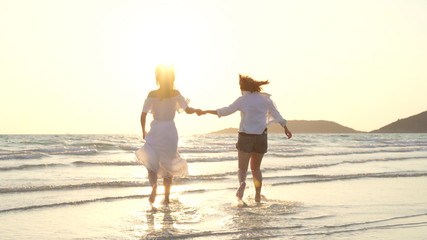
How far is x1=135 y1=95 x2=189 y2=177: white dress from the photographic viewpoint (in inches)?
279

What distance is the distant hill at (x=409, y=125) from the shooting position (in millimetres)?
183125

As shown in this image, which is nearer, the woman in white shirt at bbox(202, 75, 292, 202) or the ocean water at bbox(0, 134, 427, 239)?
the ocean water at bbox(0, 134, 427, 239)

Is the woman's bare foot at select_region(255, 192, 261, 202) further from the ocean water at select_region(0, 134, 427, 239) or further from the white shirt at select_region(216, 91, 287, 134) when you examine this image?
the white shirt at select_region(216, 91, 287, 134)

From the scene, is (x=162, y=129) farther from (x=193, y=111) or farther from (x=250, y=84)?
(x=250, y=84)

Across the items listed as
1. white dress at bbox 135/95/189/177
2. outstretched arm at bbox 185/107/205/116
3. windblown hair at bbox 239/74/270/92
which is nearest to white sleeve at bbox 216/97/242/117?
windblown hair at bbox 239/74/270/92

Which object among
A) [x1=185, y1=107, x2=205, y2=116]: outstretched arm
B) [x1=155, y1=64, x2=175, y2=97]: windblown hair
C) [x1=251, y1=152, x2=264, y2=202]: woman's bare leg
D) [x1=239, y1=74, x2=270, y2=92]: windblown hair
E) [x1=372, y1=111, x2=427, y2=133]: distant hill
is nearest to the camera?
[x1=155, y1=64, x2=175, y2=97]: windblown hair

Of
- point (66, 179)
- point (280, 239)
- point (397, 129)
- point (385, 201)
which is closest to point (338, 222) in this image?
point (280, 239)

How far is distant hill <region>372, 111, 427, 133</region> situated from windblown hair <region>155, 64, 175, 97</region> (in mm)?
189931

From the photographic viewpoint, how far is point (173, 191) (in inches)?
349

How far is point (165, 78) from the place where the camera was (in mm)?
7016

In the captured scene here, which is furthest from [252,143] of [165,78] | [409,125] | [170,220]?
[409,125]

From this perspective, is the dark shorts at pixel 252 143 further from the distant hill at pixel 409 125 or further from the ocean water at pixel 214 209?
the distant hill at pixel 409 125

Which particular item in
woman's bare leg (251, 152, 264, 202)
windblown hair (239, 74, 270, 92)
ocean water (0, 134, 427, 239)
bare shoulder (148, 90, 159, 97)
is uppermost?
windblown hair (239, 74, 270, 92)

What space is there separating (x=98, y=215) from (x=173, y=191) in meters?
2.65
